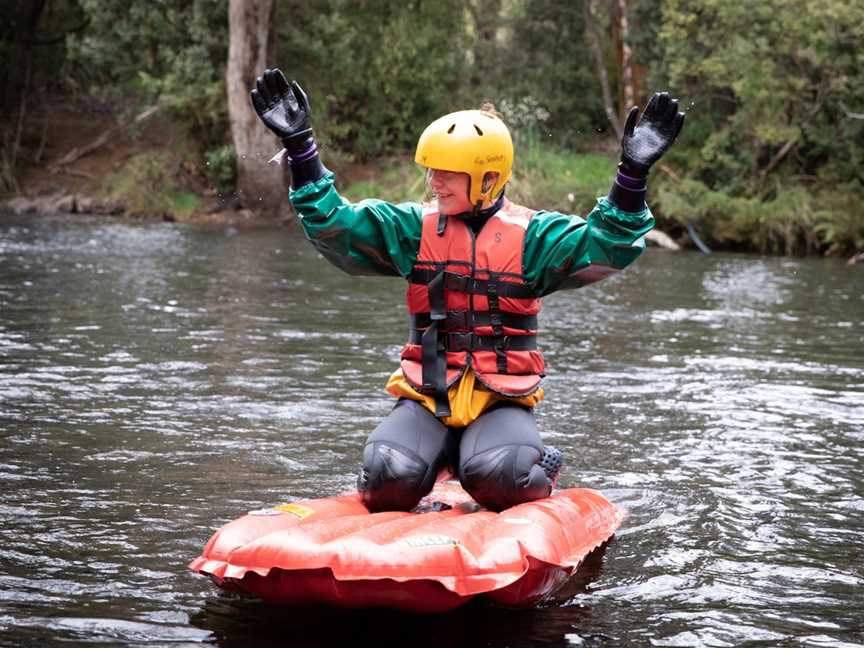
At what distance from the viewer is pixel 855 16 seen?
2025 centimetres

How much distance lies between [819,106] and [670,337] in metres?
12.2

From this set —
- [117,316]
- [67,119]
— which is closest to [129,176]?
[67,119]

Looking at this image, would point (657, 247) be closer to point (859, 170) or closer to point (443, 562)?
point (859, 170)

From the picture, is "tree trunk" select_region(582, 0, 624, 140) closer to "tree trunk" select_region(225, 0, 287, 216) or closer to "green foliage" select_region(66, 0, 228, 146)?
"tree trunk" select_region(225, 0, 287, 216)

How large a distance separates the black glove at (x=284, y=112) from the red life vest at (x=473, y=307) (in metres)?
0.64

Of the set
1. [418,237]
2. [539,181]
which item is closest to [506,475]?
[418,237]

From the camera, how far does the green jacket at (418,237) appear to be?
4.77 meters

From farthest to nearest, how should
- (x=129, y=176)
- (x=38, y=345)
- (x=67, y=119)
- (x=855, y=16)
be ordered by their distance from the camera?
1. (x=67, y=119)
2. (x=129, y=176)
3. (x=855, y=16)
4. (x=38, y=345)

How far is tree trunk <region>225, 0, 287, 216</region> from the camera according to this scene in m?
25.1

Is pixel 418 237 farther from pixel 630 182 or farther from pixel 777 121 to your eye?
pixel 777 121

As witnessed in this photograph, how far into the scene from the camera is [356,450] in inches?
261

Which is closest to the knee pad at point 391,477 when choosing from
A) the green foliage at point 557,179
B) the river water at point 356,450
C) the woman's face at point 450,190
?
the river water at point 356,450

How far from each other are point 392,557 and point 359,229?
62.5 inches

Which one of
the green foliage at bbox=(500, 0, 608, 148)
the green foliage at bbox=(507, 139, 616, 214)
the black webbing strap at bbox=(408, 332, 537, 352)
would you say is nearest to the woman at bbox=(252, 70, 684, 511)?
the black webbing strap at bbox=(408, 332, 537, 352)
